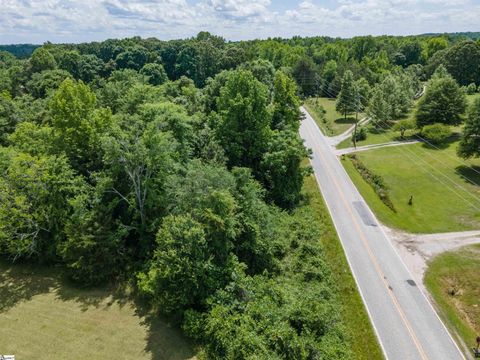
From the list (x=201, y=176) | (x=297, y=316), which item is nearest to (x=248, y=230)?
(x=201, y=176)

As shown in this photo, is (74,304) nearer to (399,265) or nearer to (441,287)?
(399,265)

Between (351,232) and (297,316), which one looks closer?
(297,316)

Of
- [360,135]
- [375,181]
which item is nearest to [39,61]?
[360,135]

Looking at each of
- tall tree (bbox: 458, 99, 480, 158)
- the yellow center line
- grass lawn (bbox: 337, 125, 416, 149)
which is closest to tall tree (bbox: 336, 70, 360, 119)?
grass lawn (bbox: 337, 125, 416, 149)

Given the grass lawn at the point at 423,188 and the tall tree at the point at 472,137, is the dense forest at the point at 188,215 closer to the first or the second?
the grass lawn at the point at 423,188

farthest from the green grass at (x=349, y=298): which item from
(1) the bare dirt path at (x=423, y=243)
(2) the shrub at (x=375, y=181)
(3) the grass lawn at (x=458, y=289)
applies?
(2) the shrub at (x=375, y=181)

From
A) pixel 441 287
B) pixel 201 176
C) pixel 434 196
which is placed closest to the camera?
pixel 201 176
